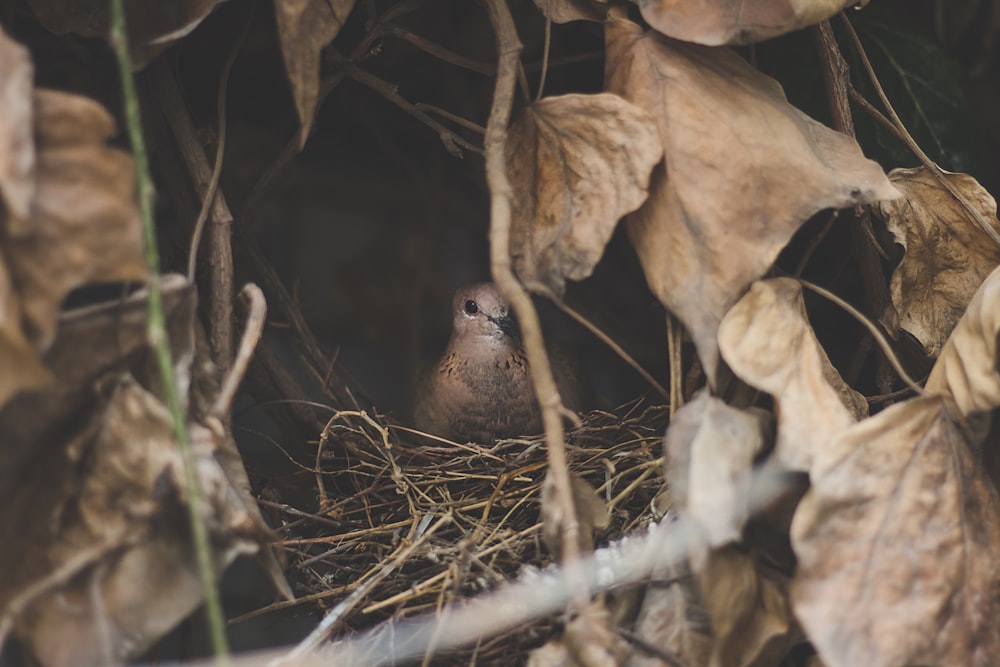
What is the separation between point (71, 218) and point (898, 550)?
3.02ft

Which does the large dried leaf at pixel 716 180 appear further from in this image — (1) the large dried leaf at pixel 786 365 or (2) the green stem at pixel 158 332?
(2) the green stem at pixel 158 332

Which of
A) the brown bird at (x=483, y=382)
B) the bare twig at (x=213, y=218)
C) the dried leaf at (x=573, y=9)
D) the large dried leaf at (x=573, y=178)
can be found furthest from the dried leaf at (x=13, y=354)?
the brown bird at (x=483, y=382)

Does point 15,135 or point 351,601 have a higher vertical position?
point 15,135

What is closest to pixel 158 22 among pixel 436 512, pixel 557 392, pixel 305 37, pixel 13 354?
pixel 305 37

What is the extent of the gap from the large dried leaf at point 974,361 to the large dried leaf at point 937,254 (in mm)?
156

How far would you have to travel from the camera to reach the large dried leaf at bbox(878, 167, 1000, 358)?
157 cm

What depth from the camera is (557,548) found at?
4.30 ft

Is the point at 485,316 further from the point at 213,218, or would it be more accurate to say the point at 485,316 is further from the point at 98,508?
the point at 98,508

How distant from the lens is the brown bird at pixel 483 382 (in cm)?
218

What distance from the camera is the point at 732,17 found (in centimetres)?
142

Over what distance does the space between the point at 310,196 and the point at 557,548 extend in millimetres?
1667

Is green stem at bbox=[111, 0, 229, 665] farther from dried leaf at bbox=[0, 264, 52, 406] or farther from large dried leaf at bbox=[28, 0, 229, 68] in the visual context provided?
large dried leaf at bbox=[28, 0, 229, 68]

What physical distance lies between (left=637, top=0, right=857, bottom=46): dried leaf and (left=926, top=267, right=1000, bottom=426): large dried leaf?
0.39 metres

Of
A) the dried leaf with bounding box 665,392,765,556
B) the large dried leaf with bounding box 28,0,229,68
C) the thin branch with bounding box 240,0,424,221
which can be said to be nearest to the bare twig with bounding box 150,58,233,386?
the thin branch with bounding box 240,0,424,221
